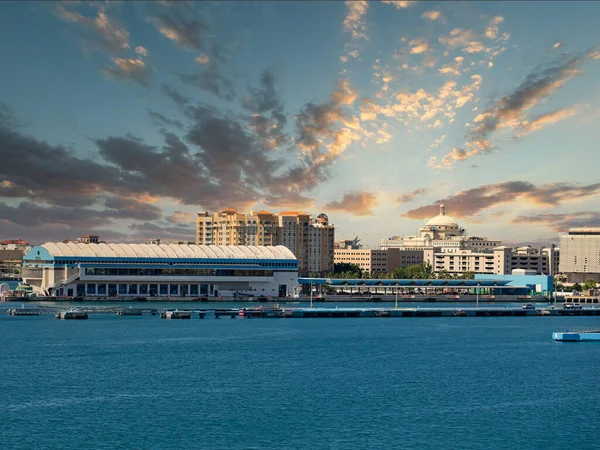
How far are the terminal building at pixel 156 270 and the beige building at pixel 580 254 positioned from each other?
297 ft

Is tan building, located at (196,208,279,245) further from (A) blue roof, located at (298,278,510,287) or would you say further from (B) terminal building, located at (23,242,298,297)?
(B) terminal building, located at (23,242,298,297)

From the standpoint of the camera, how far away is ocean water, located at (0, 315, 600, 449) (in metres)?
33.9

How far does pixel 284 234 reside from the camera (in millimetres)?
163875

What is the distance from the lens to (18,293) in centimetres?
10919

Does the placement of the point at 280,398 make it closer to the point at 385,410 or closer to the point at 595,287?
the point at 385,410

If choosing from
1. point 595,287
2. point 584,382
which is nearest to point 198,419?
point 584,382

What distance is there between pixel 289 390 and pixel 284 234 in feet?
397

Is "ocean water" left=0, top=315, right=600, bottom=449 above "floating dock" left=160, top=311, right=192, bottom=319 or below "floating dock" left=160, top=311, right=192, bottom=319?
below

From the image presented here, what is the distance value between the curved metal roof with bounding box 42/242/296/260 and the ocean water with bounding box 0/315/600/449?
38.3 metres

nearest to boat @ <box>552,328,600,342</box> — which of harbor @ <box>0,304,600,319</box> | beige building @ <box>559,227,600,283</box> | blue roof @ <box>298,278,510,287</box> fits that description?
harbor @ <box>0,304,600,319</box>

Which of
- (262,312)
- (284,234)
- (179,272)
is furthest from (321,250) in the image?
(262,312)

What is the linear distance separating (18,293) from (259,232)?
6291 cm

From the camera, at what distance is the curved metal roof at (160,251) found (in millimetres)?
109000

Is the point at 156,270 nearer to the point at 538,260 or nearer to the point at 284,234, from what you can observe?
the point at 284,234
